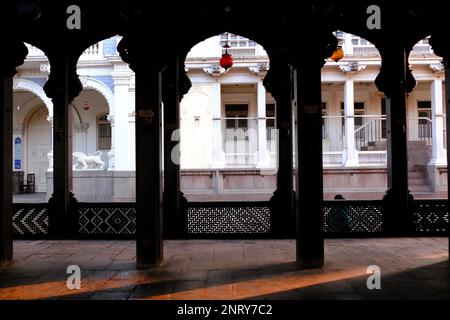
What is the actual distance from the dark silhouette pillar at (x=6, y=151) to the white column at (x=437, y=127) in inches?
628

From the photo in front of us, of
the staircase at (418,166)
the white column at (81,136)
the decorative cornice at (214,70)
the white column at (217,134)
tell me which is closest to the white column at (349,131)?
the staircase at (418,166)

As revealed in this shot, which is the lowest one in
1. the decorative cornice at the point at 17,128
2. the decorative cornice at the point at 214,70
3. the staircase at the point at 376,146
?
the staircase at the point at 376,146

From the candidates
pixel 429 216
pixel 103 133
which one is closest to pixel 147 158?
pixel 429 216

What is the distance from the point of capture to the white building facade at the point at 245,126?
1712 centimetres

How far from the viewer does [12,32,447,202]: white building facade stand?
56.2 ft

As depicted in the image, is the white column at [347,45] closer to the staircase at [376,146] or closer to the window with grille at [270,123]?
the staircase at [376,146]

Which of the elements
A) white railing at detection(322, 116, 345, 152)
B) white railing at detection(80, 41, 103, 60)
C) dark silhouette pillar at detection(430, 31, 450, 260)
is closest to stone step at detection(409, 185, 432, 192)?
white railing at detection(322, 116, 345, 152)

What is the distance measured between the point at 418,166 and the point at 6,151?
52.2ft

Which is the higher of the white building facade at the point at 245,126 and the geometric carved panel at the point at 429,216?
the white building facade at the point at 245,126

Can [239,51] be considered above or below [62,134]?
above

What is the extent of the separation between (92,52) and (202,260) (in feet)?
50.6
